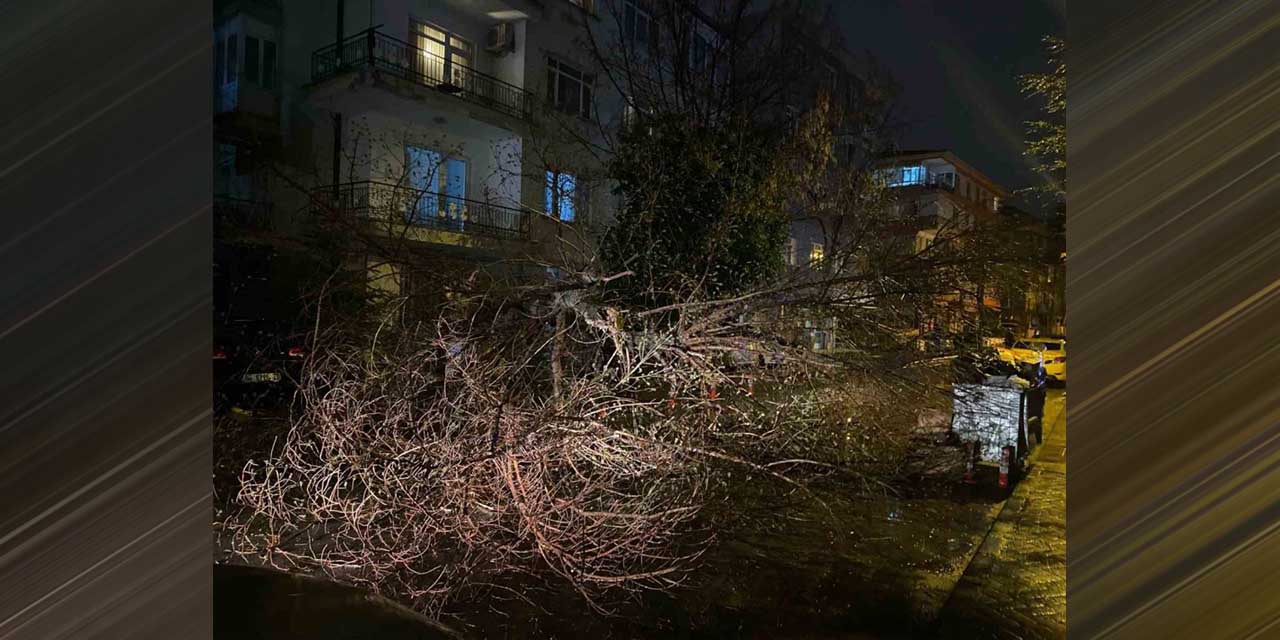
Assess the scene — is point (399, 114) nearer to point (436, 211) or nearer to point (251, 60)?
point (436, 211)

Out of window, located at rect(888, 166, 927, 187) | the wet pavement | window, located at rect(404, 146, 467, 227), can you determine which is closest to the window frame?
window, located at rect(404, 146, 467, 227)

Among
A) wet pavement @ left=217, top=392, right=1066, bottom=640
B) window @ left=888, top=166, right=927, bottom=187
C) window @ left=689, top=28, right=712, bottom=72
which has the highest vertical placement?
window @ left=689, top=28, right=712, bottom=72

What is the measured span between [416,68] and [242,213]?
3076mm

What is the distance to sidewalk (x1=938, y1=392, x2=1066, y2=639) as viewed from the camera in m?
3.74

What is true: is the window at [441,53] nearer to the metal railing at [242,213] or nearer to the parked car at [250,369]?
the metal railing at [242,213]

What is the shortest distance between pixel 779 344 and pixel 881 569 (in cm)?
159

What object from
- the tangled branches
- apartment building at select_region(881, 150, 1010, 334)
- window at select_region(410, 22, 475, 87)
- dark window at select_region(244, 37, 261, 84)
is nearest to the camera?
the tangled branches

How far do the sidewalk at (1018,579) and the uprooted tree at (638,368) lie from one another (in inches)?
35.7

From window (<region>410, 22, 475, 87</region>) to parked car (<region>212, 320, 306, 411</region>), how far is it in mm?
3721

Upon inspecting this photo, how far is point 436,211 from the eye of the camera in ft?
28.5

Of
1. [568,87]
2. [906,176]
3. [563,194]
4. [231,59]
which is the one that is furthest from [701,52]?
[231,59]

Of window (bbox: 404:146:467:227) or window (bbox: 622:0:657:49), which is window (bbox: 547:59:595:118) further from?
window (bbox: 404:146:467:227)

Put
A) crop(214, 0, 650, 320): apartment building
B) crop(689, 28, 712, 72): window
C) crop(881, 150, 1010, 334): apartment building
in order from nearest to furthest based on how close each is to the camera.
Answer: crop(881, 150, 1010, 334): apartment building → crop(689, 28, 712, 72): window → crop(214, 0, 650, 320): apartment building

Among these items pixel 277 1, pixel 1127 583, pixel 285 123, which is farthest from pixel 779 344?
pixel 277 1
